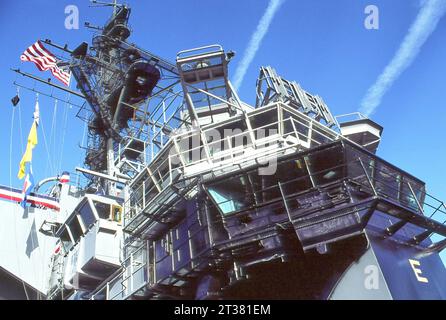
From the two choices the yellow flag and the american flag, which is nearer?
the yellow flag

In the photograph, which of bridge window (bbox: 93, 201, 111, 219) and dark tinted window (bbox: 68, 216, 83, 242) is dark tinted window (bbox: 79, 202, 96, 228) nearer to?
bridge window (bbox: 93, 201, 111, 219)

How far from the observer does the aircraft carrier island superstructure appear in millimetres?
16375

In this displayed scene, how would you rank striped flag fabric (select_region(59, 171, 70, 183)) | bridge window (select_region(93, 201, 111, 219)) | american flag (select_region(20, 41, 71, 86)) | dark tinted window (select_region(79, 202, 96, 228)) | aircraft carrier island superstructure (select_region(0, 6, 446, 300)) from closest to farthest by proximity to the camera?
1. aircraft carrier island superstructure (select_region(0, 6, 446, 300))
2. dark tinted window (select_region(79, 202, 96, 228))
3. bridge window (select_region(93, 201, 111, 219))
4. american flag (select_region(20, 41, 71, 86))
5. striped flag fabric (select_region(59, 171, 70, 183))

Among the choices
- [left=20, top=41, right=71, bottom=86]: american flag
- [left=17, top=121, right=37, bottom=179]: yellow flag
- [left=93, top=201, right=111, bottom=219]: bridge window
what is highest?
[left=20, top=41, right=71, bottom=86]: american flag

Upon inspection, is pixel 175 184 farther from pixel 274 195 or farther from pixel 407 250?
pixel 407 250

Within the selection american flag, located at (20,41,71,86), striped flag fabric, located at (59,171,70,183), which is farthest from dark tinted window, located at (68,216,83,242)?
A: american flag, located at (20,41,71,86)

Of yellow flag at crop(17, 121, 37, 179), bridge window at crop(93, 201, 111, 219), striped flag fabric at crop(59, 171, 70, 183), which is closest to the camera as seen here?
bridge window at crop(93, 201, 111, 219)

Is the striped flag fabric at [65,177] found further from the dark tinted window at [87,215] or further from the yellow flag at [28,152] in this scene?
the dark tinted window at [87,215]

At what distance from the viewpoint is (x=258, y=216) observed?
1800 centimetres

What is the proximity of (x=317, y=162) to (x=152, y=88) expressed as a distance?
70.0 ft

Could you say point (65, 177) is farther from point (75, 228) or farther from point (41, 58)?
point (41, 58)

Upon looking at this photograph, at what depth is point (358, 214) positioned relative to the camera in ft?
53.7

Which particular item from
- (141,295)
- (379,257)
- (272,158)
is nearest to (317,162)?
(272,158)

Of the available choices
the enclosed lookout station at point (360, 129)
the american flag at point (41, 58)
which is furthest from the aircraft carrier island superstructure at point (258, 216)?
the american flag at point (41, 58)
